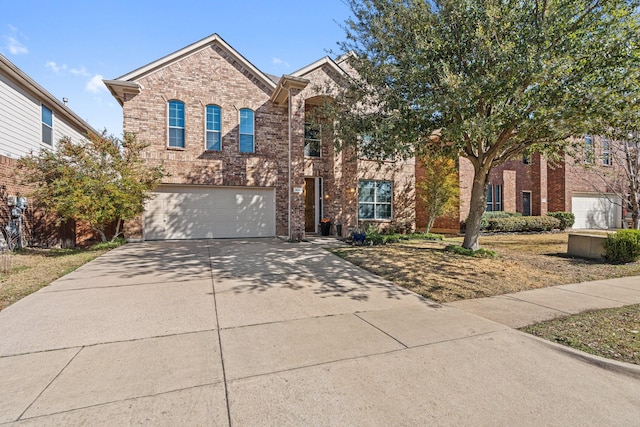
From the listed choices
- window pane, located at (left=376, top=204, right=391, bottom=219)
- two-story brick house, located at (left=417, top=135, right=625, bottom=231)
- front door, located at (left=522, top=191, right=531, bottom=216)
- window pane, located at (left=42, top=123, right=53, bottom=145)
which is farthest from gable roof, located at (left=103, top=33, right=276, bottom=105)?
front door, located at (left=522, top=191, right=531, bottom=216)

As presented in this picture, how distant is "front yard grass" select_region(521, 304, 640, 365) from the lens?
3629mm

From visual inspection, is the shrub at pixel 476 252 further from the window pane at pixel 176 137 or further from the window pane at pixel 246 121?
the window pane at pixel 176 137

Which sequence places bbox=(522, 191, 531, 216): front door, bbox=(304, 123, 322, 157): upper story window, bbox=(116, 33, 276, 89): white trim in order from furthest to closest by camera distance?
bbox=(522, 191, 531, 216): front door < bbox=(304, 123, 322, 157): upper story window < bbox=(116, 33, 276, 89): white trim

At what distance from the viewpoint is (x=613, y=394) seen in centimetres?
287

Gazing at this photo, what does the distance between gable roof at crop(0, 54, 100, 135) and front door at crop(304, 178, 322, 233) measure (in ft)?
36.1

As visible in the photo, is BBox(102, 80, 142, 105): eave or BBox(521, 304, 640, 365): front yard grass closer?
BBox(521, 304, 640, 365): front yard grass

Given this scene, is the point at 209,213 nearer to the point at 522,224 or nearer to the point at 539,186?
the point at 522,224

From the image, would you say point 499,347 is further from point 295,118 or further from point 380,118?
point 295,118

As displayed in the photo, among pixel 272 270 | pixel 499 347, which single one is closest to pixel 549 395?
pixel 499 347

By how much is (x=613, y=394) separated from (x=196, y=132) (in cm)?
1376

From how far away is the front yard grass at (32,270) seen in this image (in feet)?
18.1

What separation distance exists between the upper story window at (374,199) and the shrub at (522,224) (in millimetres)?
5827

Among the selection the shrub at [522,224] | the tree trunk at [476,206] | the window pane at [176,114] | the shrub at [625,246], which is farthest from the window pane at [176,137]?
the shrub at [522,224]

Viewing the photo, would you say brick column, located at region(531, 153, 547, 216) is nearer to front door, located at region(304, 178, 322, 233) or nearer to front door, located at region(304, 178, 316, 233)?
front door, located at region(304, 178, 322, 233)
